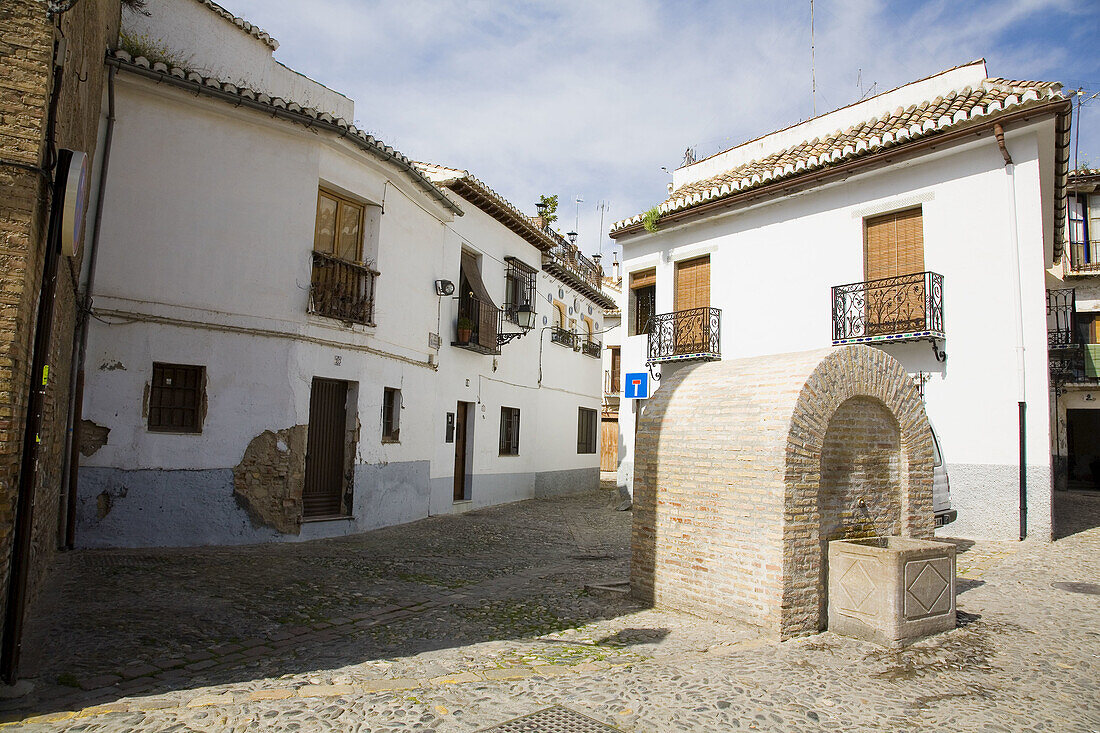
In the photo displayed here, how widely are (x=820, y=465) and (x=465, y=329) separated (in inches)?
365

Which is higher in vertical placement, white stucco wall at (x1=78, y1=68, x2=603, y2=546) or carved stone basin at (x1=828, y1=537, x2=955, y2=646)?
white stucco wall at (x1=78, y1=68, x2=603, y2=546)

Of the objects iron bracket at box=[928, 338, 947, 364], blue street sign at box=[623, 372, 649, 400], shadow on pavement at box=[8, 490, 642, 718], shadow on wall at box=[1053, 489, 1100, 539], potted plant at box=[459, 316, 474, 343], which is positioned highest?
potted plant at box=[459, 316, 474, 343]

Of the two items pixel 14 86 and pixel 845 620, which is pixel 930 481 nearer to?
pixel 845 620

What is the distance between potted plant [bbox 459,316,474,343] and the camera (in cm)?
1384

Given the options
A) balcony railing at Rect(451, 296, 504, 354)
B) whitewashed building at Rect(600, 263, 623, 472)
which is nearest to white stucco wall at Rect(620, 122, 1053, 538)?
balcony railing at Rect(451, 296, 504, 354)

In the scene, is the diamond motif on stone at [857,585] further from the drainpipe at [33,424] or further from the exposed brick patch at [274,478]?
the exposed brick patch at [274,478]

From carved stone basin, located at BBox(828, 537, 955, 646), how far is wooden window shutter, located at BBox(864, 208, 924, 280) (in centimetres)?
721

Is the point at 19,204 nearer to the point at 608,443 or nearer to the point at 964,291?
the point at 964,291

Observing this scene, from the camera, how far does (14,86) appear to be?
12.7 ft

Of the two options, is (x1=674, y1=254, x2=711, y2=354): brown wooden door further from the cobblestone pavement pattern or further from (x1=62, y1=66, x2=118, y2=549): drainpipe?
(x1=62, y1=66, x2=118, y2=549): drainpipe

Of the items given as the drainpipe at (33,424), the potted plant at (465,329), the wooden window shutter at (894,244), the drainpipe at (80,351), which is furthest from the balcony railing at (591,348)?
the drainpipe at (33,424)

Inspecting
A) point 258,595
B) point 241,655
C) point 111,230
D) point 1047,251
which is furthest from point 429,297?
point 1047,251

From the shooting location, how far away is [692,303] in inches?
566

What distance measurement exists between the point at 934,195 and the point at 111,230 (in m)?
12.0
